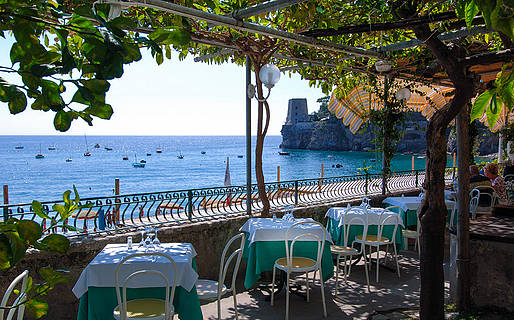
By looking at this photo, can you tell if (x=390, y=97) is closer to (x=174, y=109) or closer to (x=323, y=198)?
(x=323, y=198)

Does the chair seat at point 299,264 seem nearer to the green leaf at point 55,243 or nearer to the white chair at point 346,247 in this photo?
the white chair at point 346,247

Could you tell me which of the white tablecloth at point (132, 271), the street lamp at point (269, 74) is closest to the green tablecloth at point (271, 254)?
the white tablecloth at point (132, 271)

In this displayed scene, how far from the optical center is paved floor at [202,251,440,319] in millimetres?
4660

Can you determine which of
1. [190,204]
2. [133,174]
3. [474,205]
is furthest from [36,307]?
[133,174]

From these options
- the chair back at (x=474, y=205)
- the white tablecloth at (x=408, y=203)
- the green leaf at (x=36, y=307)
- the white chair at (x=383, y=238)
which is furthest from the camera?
the white tablecloth at (x=408, y=203)

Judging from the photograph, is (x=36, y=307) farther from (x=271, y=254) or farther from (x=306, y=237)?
(x=271, y=254)

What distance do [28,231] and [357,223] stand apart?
18.8 feet

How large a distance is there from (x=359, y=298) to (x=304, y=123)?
96.5 m

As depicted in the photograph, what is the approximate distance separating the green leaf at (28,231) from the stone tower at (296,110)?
105m

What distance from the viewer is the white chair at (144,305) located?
3273mm

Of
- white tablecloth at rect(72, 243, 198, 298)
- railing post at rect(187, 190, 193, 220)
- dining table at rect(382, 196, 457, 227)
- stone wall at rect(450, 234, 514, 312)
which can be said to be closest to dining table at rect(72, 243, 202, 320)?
white tablecloth at rect(72, 243, 198, 298)

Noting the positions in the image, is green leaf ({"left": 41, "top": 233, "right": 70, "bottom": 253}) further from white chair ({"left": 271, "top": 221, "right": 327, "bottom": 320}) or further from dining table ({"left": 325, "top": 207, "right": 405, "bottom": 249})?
dining table ({"left": 325, "top": 207, "right": 405, "bottom": 249})

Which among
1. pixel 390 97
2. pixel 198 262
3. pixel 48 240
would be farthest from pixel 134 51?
pixel 390 97

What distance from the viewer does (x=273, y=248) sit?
202 inches
